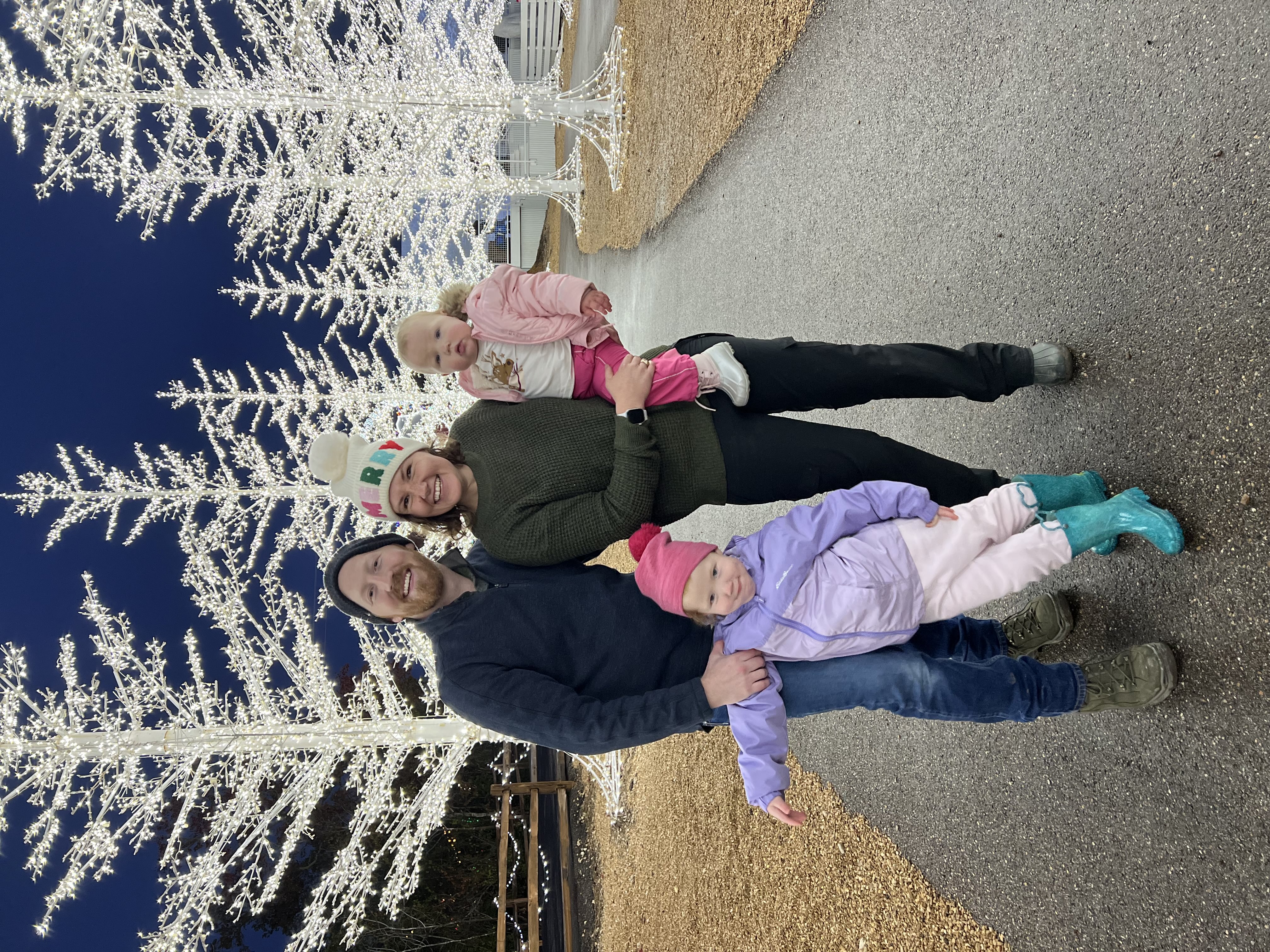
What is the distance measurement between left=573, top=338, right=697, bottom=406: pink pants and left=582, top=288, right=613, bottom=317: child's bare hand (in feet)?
0.34

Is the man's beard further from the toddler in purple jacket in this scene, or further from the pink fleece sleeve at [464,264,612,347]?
the pink fleece sleeve at [464,264,612,347]

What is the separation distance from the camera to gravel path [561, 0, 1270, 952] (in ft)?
6.52

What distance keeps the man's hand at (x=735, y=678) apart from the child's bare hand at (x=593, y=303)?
123 centimetres

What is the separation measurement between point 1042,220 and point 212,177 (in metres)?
6.75

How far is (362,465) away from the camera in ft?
7.75

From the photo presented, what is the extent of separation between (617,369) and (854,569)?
1.04m

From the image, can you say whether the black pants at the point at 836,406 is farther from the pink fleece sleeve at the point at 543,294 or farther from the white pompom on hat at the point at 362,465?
the white pompom on hat at the point at 362,465

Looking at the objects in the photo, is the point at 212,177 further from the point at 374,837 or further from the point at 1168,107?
the point at 374,837

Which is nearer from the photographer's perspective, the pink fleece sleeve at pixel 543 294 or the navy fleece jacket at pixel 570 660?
the navy fleece jacket at pixel 570 660

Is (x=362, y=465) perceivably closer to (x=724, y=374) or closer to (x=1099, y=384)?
(x=724, y=374)

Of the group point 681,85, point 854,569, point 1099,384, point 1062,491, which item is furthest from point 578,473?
point 681,85

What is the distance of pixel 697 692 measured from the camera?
2.16 m

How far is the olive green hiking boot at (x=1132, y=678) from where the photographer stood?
2.08 meters

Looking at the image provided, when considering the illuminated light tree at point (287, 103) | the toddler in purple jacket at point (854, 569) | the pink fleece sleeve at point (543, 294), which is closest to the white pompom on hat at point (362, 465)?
the pink fleece sleeve at point (543, 294)
